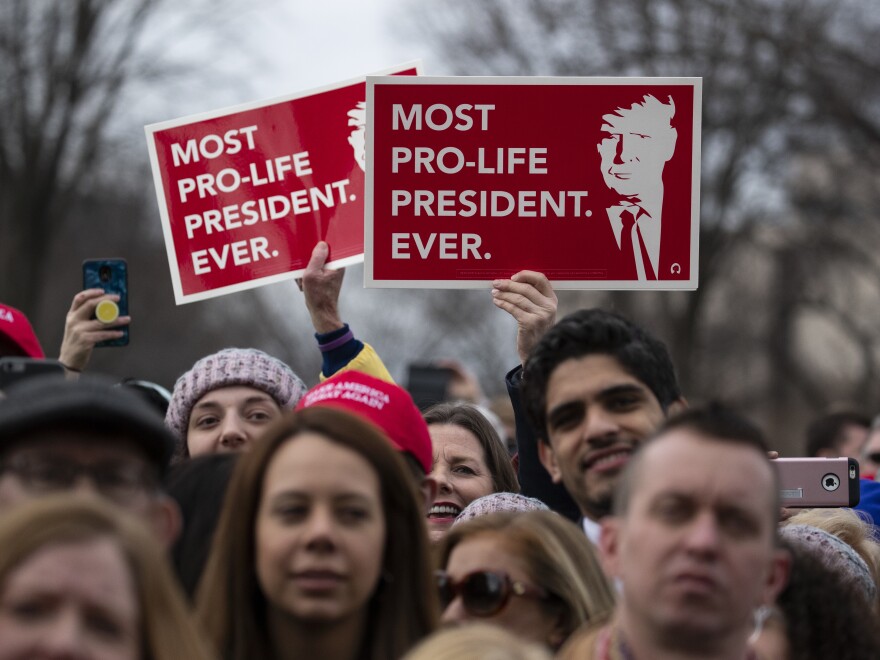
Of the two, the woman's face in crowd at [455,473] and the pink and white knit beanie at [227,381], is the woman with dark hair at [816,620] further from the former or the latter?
the pink and white knit beanie at [227,381]

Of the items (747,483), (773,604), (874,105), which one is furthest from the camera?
(874,105)

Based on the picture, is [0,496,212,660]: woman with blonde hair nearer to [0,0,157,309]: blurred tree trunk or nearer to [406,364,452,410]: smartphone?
[406,364,452,410]: smartphone

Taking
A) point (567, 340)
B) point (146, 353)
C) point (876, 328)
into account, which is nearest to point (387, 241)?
point (567, 340)

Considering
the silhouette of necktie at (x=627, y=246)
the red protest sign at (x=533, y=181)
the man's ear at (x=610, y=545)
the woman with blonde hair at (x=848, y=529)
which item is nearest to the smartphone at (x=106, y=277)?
the red protest sign at (x=533, y=181)

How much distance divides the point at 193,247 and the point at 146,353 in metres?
34.3

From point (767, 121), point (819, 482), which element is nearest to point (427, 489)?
point (819, 482)

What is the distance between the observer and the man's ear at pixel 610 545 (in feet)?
13.3

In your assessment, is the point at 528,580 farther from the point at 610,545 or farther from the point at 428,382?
the point at 428,382

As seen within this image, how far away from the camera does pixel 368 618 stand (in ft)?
14.3

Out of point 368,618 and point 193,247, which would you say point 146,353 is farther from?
point 368,618

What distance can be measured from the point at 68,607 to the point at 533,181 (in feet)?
10.9

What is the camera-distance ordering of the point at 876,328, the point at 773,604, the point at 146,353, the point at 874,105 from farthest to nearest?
the point at 146,353 < the point at 876,328 < the point at 874,105 < the point at 773,604

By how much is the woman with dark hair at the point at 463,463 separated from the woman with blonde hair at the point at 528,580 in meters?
1.74

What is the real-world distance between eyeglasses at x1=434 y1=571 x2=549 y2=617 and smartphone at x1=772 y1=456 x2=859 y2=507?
6.15 ft
